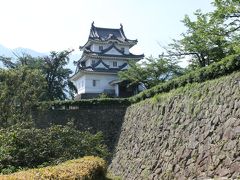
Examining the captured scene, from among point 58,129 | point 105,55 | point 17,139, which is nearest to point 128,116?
point 58,129

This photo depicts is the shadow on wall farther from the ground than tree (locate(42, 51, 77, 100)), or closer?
closer

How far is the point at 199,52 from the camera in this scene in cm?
2245

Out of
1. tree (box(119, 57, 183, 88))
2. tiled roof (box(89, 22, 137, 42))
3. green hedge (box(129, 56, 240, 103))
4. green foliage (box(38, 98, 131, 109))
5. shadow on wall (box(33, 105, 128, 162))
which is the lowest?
shadow on wall (box(33, 105, 128, 162))

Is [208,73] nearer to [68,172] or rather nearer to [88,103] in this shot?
[68,172]

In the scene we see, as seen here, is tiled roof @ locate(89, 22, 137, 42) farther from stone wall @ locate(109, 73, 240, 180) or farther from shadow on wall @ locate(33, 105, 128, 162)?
stone wall @ locate(109, 73, 240, 180)

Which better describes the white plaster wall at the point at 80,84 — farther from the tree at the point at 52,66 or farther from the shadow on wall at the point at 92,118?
the shadow on wall at the point at 92,118

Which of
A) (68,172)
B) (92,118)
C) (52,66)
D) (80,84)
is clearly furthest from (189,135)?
(80,84)

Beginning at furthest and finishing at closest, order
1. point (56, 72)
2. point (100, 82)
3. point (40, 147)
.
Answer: point (100, 82) < point (56, 72) < point (40, 147)

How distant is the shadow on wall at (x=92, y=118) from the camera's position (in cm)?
2394

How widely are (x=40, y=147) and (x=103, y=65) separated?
2547 centimetres

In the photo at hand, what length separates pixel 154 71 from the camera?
2714 centimetres

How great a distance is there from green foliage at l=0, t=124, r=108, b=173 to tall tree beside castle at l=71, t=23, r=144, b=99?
2212 centimetres

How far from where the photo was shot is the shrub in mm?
6691

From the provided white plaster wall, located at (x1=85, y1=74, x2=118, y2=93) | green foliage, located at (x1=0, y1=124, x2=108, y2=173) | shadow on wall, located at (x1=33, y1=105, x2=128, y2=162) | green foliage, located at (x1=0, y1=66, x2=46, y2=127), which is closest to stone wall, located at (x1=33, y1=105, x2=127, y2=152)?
shadow on wall, located at (x1=33, y1=105, x2=128, y2=162)
